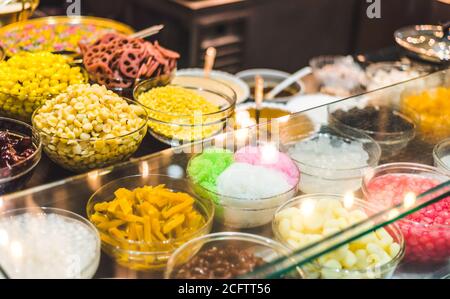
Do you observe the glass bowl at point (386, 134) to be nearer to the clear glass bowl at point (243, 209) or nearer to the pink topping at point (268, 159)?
the pink topping at point (268, 159)

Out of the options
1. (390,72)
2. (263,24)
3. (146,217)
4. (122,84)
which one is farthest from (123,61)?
(263,24)

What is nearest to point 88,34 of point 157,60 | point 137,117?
point 157,60

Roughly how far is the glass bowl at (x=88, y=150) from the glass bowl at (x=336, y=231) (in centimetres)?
51

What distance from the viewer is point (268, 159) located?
6.43ft

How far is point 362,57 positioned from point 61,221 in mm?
2087

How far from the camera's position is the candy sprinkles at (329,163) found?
191cm

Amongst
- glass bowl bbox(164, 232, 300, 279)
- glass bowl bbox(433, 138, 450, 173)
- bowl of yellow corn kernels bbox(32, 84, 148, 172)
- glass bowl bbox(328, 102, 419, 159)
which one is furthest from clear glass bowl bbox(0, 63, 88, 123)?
glass bowl bbox(433, 138, 450, 173)

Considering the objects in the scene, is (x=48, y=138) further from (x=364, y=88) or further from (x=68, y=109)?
(x=364, y=88)

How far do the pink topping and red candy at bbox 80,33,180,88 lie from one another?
56cm

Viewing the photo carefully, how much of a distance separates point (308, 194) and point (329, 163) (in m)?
0.26

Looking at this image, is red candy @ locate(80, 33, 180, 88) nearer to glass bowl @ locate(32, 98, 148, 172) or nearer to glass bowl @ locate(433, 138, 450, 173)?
glass bowl @ locate(32, 98, 148, 172)

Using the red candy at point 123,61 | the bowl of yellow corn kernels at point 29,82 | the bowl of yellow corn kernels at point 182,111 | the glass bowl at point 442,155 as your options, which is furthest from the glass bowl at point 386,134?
the bowl of yellow corn kernels at point 29,82

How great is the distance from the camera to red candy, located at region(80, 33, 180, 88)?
219 centimetres

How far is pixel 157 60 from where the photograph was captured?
90.7 inches
